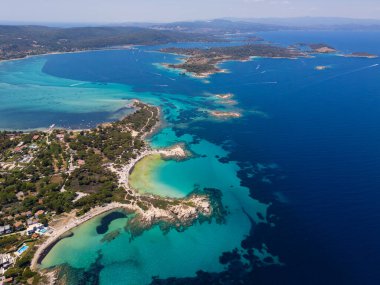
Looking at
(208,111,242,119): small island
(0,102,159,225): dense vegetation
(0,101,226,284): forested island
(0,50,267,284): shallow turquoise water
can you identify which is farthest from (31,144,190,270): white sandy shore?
(208,111,242,119): small island

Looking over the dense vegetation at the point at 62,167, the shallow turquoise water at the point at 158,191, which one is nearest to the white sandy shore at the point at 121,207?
the shallow turquoise water at the point at 158,191

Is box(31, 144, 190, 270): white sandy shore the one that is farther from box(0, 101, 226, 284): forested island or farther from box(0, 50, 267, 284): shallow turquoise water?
box(0, 50, 267, 284): shallow turquoise water

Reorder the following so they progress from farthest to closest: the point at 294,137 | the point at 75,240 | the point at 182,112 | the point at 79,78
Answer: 1. the point at 79,78
2. the point at 182,112
3. the point at 294,137
4. the point at 75,240

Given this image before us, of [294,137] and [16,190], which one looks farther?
[294,137]

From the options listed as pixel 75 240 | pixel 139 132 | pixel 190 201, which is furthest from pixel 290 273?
pixel 139 132

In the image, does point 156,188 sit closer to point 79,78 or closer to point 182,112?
point 182,112

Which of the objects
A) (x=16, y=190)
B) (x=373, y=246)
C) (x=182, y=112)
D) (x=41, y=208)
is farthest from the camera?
(x=182, y=112)
